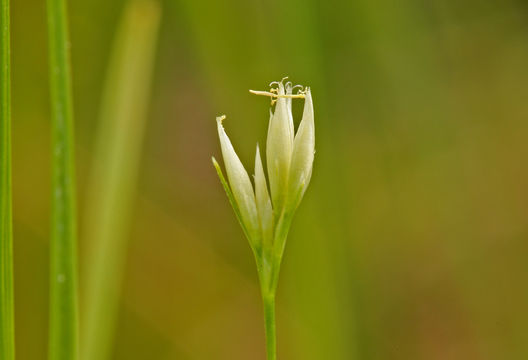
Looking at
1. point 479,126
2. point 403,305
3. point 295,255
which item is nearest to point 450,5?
point 479,126

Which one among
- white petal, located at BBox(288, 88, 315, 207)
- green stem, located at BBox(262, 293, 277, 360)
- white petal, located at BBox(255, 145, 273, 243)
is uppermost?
white petal, located at BBox(288, 88, 315, 207)

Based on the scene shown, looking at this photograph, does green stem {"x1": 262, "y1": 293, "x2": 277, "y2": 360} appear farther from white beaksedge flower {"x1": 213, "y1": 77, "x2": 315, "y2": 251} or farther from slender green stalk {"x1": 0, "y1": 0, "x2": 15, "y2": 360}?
slender green stalk {"x1": 0, "y1": 0, "x2": 15, "y2": 360}

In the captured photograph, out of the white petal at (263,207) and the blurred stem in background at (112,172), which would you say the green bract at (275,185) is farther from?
the blurred stem in background at (112,172)

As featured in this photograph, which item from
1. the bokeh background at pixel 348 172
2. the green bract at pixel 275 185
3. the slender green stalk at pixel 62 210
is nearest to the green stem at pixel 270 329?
the green bract at pixel 275 185

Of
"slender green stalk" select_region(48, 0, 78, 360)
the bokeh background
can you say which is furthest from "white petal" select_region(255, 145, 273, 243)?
the bokeh background

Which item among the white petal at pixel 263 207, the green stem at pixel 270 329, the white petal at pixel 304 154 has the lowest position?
the green stem at pixel 270 329

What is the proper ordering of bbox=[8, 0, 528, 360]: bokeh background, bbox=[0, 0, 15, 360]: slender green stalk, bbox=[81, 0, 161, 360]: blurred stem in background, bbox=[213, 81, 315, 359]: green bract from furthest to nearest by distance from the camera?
bbox=[8, 0, 528, 360]: bokeh background < bbox=[81, 0, 161, 360]: blurred stem in background < bbox=[213, 81, 315, 359]: green bract < bbox=[0, 0, 15, 360]: slender green stalk
